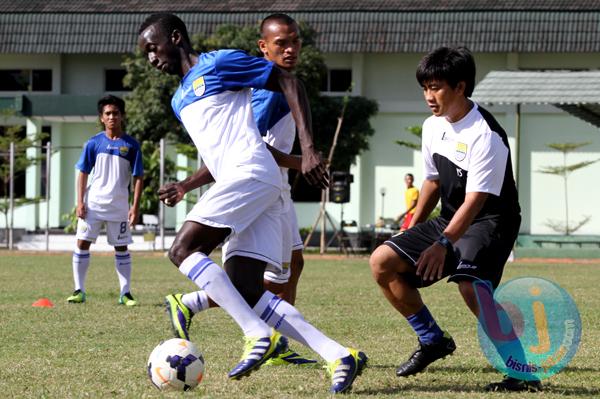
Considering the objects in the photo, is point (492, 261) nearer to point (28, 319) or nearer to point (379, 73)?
point (28, 319)

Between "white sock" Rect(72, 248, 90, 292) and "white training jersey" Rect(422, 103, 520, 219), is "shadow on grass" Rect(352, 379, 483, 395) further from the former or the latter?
"white sock" Rect(72, 248, 90, 292)

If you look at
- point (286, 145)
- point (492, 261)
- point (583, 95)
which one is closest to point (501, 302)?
point (492, 261)

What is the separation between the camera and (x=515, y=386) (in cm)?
617

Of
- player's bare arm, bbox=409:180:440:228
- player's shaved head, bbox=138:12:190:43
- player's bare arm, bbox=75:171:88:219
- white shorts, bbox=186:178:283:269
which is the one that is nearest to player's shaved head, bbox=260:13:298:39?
player's shaved head, bbox=138:12:190:43

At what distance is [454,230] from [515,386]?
0.86 meters

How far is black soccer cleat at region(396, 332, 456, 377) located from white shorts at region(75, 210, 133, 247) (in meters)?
6.48

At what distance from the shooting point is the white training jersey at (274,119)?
7.34 meters

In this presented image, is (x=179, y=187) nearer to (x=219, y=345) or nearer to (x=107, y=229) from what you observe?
(x=219, y=345)

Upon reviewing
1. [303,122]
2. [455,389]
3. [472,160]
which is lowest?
[455,389]

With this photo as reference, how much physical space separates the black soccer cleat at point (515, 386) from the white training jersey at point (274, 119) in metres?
1.90

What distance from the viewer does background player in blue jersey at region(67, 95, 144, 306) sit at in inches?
500

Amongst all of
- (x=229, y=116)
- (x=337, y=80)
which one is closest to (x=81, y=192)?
(x=229, y=116)

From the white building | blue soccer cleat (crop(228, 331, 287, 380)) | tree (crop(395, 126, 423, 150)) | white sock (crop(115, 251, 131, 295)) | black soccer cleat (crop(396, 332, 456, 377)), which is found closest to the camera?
blue soccer cleat (crop(228, 331, 287, 380))

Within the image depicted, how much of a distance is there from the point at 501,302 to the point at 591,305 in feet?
22.6
